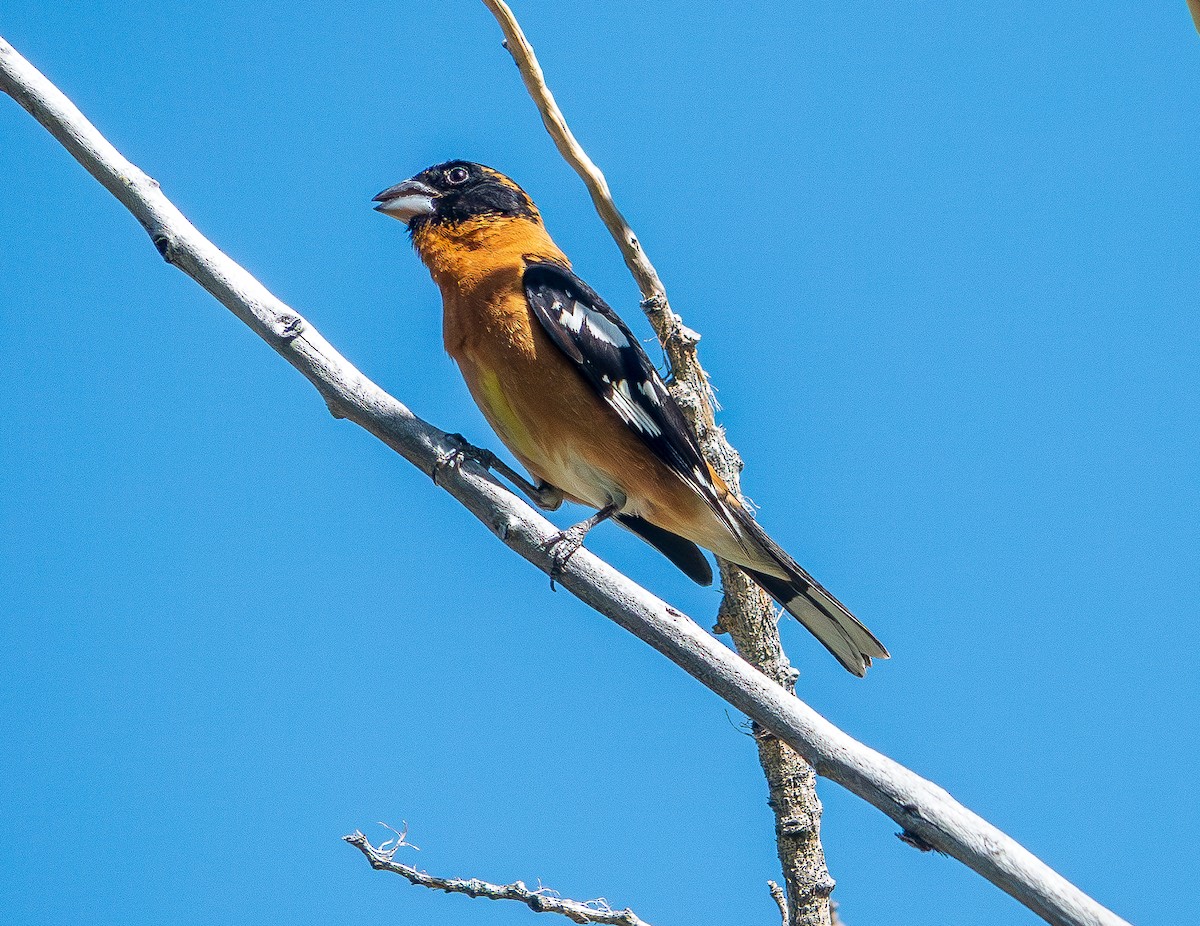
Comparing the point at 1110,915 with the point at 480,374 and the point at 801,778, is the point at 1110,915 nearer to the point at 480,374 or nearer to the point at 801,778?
the point at 801,778

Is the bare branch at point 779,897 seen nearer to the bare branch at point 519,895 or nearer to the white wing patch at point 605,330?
the bare branch at point 519,895

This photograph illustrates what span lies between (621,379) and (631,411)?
0.16m

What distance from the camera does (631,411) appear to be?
509 cm

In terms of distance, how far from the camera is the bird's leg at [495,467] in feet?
13.3

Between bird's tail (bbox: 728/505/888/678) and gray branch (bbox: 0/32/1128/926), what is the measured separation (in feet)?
4.76

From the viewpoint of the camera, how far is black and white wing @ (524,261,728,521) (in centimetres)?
504

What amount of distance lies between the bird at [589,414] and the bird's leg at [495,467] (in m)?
0.02

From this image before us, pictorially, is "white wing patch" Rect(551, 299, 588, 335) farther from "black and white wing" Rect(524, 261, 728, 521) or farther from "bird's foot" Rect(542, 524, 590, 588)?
"bird's foot" Rect(542, 524, 590, 588)

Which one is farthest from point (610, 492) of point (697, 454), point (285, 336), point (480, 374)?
point (285, 336)

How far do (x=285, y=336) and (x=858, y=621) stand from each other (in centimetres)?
286

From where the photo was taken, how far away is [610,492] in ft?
17.0

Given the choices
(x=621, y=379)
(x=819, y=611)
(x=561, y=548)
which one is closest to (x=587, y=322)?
(x=621, y=379)

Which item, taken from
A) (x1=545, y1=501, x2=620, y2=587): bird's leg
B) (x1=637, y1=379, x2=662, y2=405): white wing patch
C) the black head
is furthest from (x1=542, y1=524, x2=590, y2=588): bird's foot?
the black head

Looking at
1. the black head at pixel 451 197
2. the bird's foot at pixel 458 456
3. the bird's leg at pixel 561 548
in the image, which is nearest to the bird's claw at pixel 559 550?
the bird's leg at pixel 561 548
